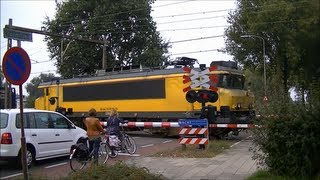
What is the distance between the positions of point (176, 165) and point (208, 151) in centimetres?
324

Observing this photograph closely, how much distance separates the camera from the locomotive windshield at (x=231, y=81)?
21.5 metres

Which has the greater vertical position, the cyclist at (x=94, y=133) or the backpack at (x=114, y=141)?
the cyclist at (x=94, y=133)

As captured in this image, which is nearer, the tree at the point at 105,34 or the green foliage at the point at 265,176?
the green foliage at the point at 265,176

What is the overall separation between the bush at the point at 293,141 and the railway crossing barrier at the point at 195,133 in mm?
5937

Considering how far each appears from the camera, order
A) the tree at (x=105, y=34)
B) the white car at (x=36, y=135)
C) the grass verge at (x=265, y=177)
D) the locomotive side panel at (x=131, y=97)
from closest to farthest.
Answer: the grass verge at (x=265, y=177) → the white car at (x=36, y=135) → the locomotive side panel at (x=131, y=97) → the tree at (x=105, y=34)

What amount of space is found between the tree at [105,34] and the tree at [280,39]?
738cm

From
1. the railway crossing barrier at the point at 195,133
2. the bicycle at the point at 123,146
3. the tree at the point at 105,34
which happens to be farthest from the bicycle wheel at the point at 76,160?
the tree at the point at 105,34

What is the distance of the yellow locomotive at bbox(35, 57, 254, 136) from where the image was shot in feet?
69.7

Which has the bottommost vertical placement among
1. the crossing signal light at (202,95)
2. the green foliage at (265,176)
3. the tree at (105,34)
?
the green foliage at (265,176)

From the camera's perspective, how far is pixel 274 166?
962cm

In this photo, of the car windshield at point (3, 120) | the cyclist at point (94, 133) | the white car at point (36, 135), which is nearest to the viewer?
the white car at point (36, 135)

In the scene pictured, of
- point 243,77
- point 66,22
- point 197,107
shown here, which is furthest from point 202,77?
point 66,22

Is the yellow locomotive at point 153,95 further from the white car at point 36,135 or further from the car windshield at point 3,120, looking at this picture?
the car windshield at point 3,120

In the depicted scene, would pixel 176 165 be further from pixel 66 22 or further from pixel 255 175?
pixel 66 22
